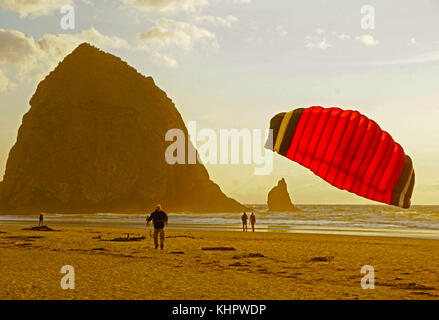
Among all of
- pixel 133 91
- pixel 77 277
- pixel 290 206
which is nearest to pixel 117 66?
pixel 133 91

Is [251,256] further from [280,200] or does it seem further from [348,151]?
[280,200]

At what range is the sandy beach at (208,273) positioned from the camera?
12438mm

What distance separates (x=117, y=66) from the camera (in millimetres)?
151500

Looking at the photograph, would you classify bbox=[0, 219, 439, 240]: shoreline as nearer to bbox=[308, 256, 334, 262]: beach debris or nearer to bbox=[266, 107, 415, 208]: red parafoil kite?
bbox=[308, 256, 334, 262]: beach debris

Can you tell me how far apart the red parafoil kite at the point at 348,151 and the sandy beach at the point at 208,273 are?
10.2ft

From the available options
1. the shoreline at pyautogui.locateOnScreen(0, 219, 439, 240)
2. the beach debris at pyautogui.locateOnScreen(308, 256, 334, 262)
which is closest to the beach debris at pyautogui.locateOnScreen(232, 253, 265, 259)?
the beach debris at pyautogui.locateOnScreen(308, 256, 334, 262)

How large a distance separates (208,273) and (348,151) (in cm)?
723

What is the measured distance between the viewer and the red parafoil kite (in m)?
10.4

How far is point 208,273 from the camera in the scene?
16.0m

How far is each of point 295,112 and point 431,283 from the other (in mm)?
7375

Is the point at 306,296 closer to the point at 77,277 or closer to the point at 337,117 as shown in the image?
the point at 337,117
